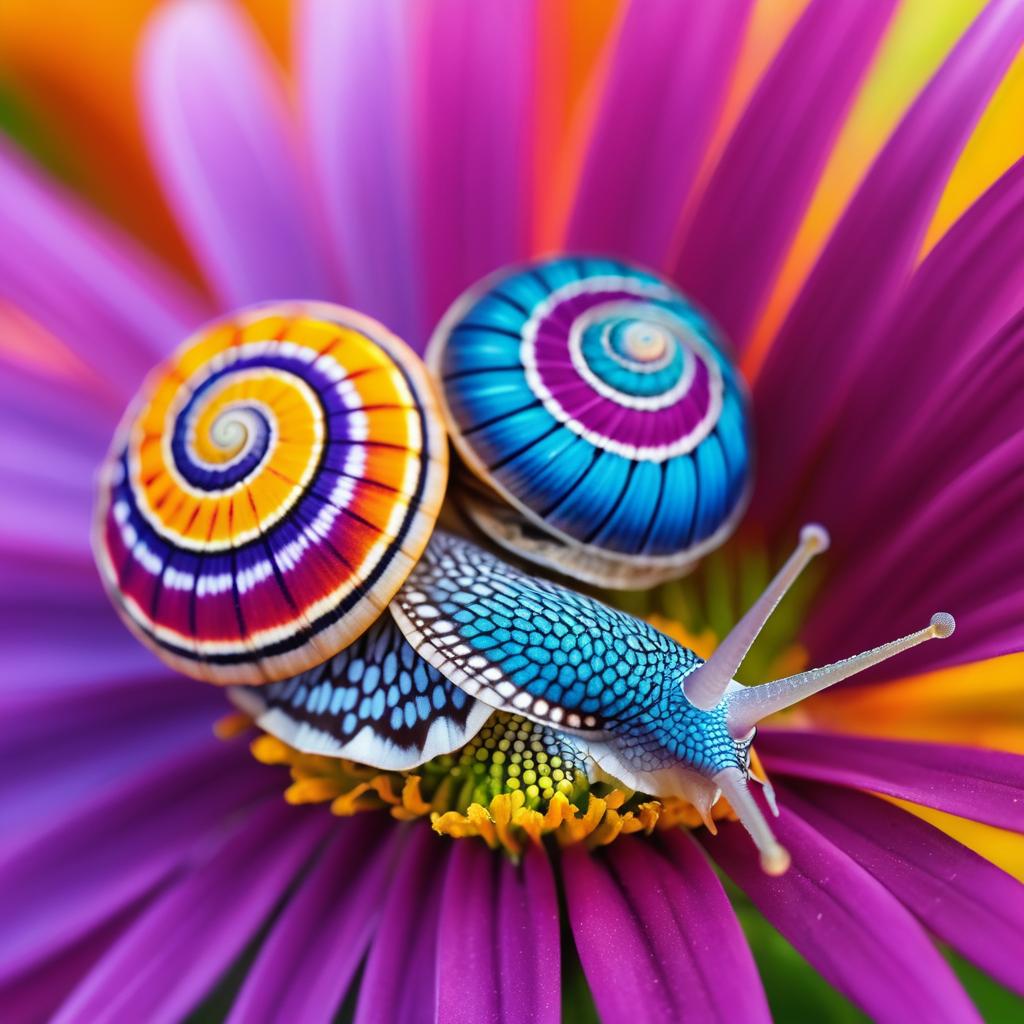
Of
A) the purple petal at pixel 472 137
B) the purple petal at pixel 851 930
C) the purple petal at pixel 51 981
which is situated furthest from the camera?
the purple petal at pixel 472 137

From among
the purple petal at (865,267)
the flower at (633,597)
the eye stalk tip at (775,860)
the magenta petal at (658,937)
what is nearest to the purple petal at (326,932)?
the flower at (633,597)

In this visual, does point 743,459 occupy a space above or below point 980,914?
above

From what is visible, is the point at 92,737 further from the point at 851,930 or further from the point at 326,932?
the point at 851,930

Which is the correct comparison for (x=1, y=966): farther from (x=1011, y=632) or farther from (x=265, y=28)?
(x=265, y=28)

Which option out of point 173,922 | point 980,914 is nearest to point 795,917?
point 980,914

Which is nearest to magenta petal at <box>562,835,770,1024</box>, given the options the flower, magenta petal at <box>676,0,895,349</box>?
the flower

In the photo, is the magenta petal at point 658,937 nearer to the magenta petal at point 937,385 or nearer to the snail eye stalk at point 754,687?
the snail eye stalk at point 754,687
